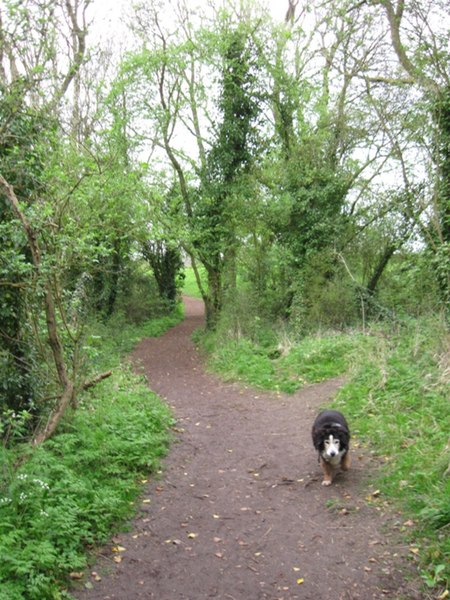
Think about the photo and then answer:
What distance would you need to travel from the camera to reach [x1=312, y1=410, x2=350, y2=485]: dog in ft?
19.3

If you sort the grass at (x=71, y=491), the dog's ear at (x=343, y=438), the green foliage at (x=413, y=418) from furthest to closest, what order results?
the dog's ear at (x=343, y=438)
the green foliage at (x=413, y=418)
the grass at (x=71, y=491)

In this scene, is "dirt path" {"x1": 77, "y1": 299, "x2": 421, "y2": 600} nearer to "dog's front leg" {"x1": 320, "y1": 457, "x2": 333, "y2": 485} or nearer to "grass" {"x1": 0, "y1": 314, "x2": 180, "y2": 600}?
"dog's front leg" {"x1": 320, "y1": 457, "x2": 333, "y2": 485}

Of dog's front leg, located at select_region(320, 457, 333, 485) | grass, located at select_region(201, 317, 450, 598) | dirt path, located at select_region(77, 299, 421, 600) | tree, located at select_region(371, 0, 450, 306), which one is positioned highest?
tree, located at select_region(371, 0, 450, 306)

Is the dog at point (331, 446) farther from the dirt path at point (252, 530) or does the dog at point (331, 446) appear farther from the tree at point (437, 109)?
the tree at point (437, 109)

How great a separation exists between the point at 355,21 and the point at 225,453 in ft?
48.6

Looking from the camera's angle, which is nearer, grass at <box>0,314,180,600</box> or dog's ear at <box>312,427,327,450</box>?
grass at <box>0,314,180,600</box>

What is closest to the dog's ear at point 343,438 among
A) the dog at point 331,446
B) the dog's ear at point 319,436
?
the dog at point 331,446

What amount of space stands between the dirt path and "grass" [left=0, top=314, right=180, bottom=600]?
0.25 metres

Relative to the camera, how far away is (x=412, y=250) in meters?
13.4

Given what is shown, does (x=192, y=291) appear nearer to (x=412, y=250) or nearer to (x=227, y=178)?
(x=227, y=178)

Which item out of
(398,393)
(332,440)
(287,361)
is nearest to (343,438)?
(332,440)

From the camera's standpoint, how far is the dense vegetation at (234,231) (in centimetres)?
586

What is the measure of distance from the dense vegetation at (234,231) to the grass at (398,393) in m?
0.04

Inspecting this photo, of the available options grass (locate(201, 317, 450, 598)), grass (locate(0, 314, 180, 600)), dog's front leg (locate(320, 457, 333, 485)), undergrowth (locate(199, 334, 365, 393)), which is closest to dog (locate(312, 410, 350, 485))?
dog's front leg (locate(320, 457, 333, 485))
